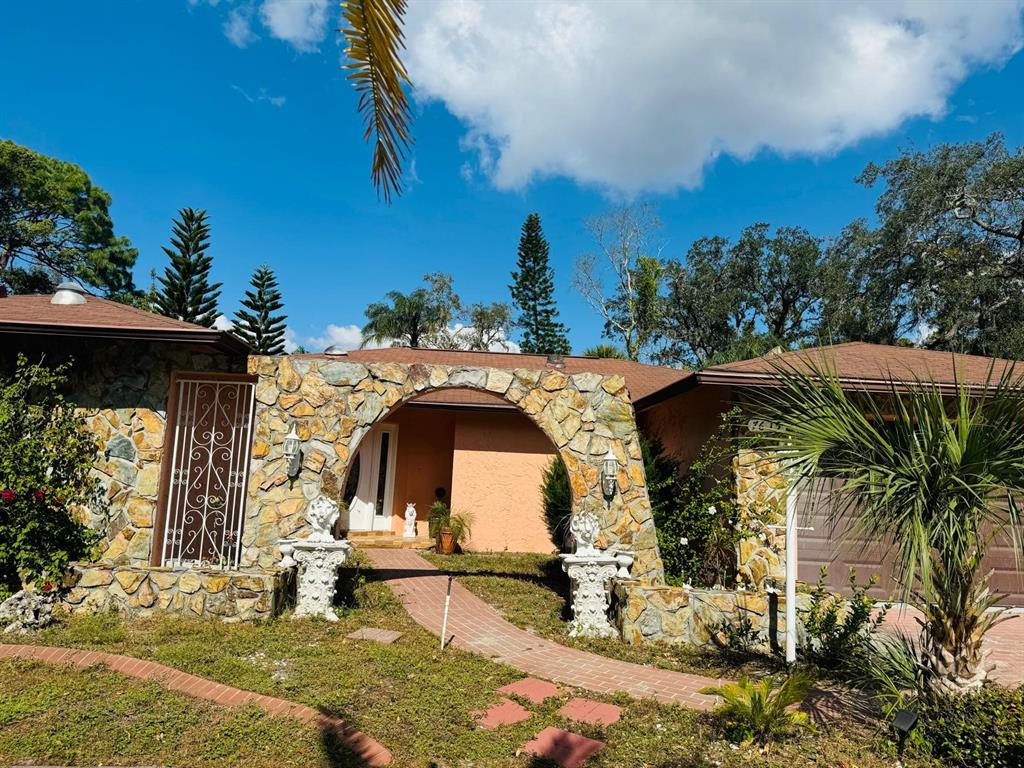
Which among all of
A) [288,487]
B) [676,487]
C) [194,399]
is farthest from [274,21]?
[676,487]

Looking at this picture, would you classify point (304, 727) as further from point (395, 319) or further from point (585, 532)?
point (395, 319)

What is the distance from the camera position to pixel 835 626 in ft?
19.4

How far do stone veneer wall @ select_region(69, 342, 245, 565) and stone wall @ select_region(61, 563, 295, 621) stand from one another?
4.13ft

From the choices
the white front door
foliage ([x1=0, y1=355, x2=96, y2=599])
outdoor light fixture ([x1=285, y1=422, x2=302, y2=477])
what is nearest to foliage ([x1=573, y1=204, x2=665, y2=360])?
the white front door

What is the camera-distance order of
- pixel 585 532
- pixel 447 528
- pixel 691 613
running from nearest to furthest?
pixel 691 613 → pixel 585 532 → pixel 447 528

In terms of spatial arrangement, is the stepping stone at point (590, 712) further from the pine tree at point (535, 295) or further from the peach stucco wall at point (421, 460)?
the pine tree at point (535, 295)

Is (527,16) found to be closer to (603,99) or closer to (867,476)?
(603,99)

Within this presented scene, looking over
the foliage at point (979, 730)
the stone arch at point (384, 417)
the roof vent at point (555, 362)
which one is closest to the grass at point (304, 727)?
the foliage at point (979, 730)

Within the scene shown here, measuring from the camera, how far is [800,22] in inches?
291

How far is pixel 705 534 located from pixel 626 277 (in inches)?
926

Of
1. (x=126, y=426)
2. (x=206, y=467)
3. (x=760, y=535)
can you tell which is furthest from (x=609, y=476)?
(x=126, y=426)

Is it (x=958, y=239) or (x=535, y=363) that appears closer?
(x=535, y=363)

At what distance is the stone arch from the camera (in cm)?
765

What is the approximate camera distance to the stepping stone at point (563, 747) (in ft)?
12.4
